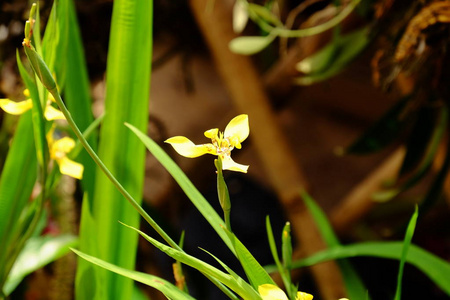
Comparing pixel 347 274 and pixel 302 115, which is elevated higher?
pixel 302 115

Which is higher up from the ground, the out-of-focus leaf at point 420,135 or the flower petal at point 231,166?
the out-of-focus leaf at point 420,135

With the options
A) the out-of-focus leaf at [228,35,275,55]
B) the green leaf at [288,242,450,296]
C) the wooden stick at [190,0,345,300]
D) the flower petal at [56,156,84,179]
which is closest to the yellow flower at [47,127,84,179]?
the flower petal at [56,156,84,179]

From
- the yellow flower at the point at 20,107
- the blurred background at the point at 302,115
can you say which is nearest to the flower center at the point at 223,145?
the yellow flower at the point at 20,107

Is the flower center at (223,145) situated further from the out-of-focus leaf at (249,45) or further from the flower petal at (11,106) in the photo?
the out-of-focus leaf at (249,45)

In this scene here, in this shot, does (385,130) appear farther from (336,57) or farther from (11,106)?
(11,106)

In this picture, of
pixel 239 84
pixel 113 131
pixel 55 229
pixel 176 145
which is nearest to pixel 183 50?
pixel 239 84

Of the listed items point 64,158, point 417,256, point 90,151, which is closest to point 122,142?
point 64,158
